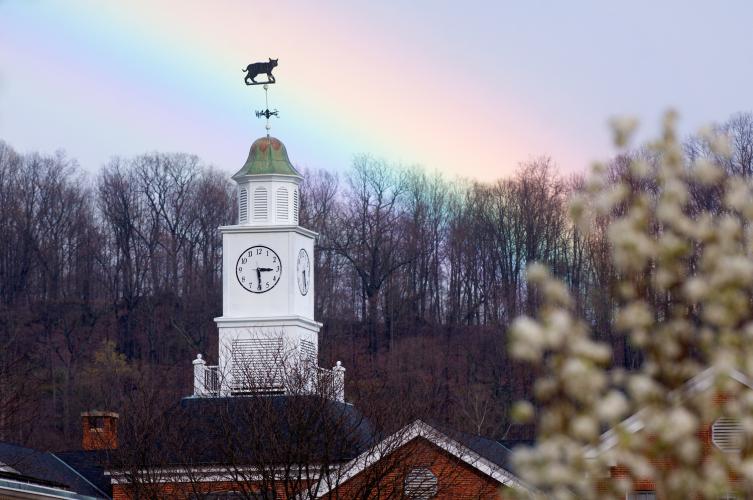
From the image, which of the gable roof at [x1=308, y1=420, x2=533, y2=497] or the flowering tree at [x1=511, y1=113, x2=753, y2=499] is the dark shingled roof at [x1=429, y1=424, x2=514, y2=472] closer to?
the gable roof at [x1=308, y1=420, x2=533, y2=497]

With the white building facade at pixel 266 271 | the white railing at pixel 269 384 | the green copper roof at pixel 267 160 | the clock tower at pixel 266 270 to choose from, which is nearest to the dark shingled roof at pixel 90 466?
the white railing at pixel 269 384

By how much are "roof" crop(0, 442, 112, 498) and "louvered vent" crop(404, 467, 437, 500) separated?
7.49m

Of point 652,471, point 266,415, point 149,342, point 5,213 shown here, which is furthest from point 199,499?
point 5,213

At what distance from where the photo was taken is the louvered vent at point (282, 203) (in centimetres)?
5131

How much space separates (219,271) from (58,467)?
49946 mm

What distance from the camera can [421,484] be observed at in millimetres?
37062

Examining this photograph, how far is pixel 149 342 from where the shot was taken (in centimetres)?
8981

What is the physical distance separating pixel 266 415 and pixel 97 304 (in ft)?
189

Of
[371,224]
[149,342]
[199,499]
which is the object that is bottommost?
[199,499]

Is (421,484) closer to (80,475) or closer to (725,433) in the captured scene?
(725,433)

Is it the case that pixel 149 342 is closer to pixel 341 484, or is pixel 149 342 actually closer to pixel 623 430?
pixel 341 484

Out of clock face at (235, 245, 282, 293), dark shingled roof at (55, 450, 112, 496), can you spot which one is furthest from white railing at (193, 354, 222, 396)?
clock face at (235, 245, 282, 293)

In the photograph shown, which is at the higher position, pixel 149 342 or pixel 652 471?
pixel 149 342

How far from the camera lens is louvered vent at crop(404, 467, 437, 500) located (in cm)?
3653
